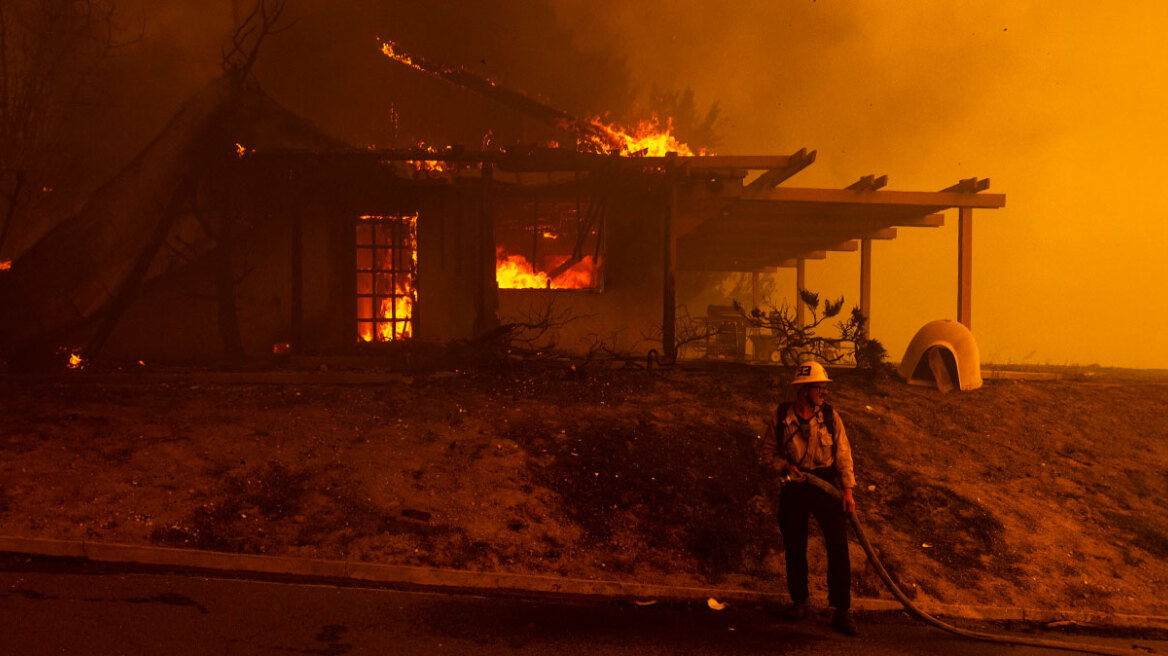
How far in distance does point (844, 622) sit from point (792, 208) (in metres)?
10.4

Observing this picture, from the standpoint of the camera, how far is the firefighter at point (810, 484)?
5.79m

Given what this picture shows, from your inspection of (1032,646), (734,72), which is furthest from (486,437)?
(734,72)

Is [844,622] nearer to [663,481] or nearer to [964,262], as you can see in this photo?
[663,481]

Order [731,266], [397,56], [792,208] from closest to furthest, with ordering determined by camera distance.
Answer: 1. [792,208]
2. [731,266]
3. [397,56]

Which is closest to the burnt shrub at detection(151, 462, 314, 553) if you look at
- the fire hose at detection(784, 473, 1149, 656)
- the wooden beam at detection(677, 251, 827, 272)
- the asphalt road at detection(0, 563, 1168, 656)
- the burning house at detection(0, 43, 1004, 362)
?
the asphalt road at detection(0, 563, 1168, 656)

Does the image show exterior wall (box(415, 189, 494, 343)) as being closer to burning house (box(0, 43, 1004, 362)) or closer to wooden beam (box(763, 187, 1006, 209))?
burning house (box(0, 43, 1004, 362))

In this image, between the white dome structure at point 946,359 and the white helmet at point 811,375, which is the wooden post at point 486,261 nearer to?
the white dome structure at point 946,359

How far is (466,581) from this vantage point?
21.6 ft

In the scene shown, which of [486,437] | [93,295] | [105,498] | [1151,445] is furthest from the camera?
[93,295]

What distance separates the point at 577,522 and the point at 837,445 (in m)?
2.71

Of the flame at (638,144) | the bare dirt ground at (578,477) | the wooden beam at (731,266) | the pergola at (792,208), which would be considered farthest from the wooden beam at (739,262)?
the bare dirt ground at (578,477)

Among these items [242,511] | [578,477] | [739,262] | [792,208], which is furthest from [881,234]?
[242,511]

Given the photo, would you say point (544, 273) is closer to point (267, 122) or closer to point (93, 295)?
point (267, 122)

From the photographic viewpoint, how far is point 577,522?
766 centimetres
